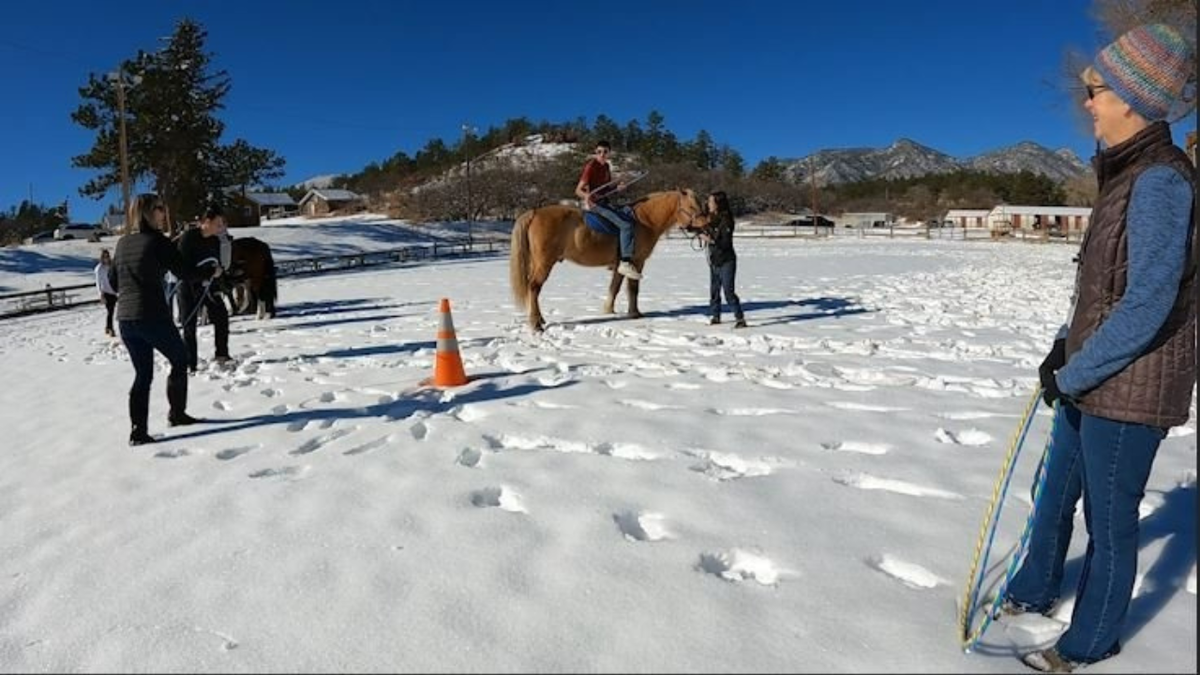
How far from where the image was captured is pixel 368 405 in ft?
19.1

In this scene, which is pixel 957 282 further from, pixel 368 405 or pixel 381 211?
pixel 381 211

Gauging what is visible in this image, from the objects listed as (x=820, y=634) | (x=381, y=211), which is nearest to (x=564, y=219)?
(x=820, y=634)

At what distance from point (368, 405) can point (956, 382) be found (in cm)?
504

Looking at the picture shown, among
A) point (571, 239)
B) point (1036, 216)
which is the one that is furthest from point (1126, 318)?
point (1036, 216)

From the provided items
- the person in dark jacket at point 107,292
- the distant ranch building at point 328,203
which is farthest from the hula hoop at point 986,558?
the distant ranch building at point 328,203

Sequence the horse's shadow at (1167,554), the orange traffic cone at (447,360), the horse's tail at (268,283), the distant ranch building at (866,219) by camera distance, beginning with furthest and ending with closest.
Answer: the distant ranch building at (866,219) → the horse's tail at (268,283) → the orange traffic cone at (447,360) → the horse's shadow at (1167,554)

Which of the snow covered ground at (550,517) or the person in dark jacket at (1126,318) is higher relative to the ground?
the person in dark jacket at (1126,318)

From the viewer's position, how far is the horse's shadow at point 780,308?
32.8 ft

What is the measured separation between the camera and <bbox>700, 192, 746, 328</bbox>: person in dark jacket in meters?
8.98

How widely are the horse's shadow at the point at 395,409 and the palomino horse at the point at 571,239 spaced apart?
10.5ft

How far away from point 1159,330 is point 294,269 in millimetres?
30732

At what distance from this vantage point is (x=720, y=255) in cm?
903

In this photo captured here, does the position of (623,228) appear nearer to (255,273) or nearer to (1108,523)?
(255,273)

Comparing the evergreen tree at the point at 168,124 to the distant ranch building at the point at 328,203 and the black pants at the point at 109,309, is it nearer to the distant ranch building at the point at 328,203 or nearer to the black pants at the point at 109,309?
the black pants at the point at 109,309
